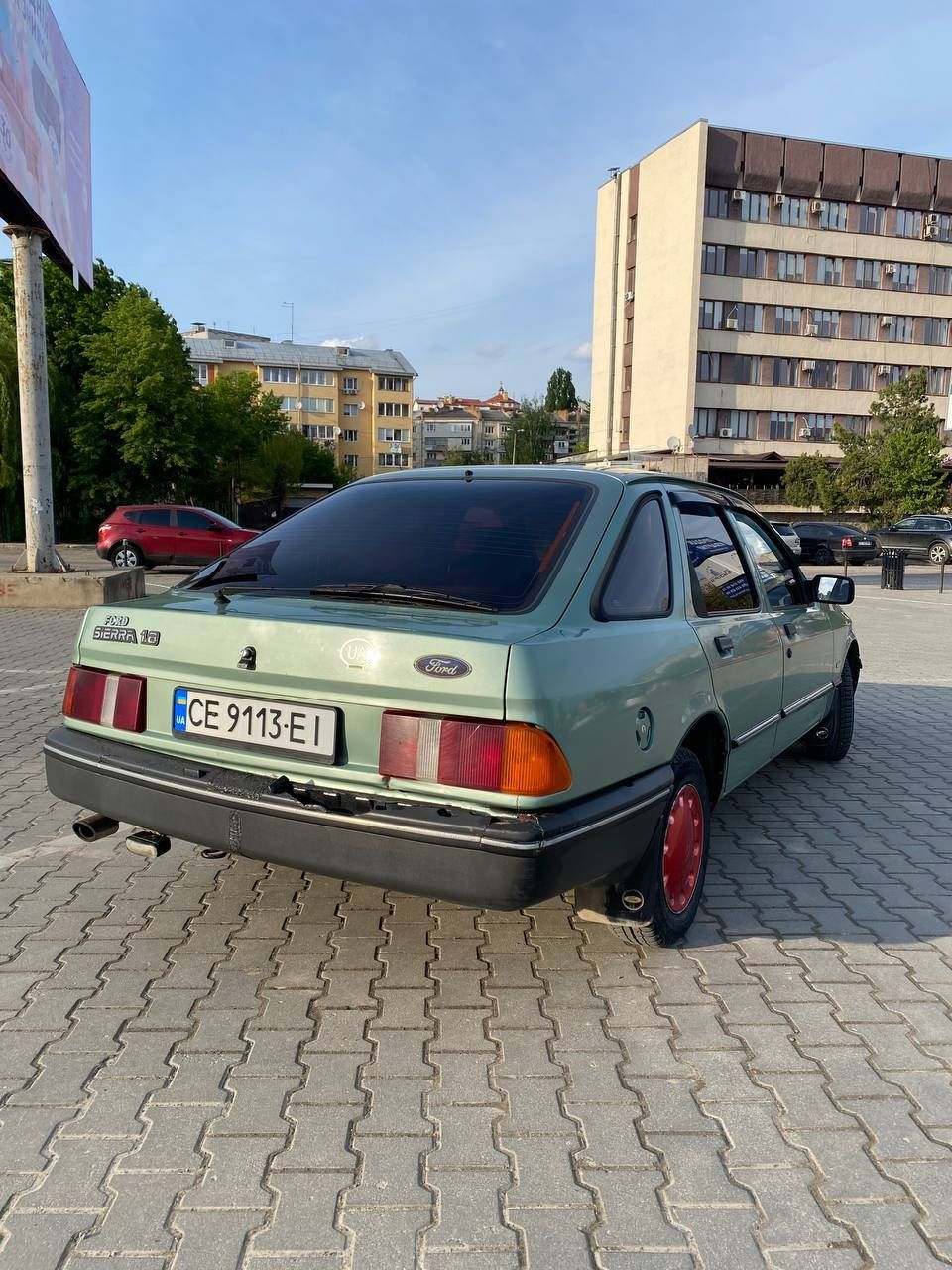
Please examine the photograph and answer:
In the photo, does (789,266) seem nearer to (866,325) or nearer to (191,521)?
(866,325)

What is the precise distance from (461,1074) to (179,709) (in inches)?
55.0

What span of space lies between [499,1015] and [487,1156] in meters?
0.69

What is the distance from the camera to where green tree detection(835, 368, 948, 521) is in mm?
41500

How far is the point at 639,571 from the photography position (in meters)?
3.40

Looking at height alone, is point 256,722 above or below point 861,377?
below

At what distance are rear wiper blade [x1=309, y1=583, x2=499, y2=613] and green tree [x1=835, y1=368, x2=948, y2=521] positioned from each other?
42.7 meters

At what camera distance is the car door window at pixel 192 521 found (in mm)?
22328

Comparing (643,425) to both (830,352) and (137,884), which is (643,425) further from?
(137,884)

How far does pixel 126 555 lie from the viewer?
73.3ft

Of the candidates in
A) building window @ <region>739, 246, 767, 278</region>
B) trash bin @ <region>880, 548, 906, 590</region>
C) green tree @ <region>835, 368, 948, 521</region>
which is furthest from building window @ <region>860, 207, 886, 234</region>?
trash bin @ <region>880, 548, 906, 590</region>

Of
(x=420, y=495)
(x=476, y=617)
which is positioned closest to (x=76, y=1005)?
(x=476, y=617)

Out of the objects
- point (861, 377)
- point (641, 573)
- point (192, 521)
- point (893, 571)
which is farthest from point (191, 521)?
point (861, 377)

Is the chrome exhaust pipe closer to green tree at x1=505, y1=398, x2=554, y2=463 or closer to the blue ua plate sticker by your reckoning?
the blue ua plate sticker

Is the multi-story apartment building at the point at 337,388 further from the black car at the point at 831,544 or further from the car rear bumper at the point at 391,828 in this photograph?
the car rear bumper at the point at 391,828
